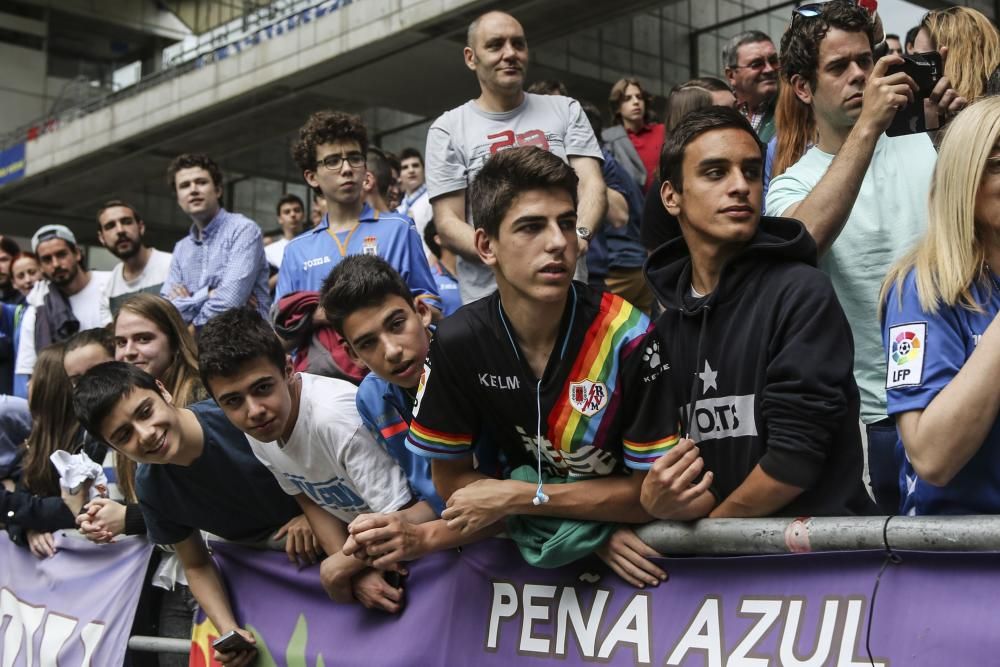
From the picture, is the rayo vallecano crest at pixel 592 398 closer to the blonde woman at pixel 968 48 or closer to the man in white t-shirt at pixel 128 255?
the blonde woman at pixel 968 48

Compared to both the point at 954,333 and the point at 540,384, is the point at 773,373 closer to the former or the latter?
the point at 954,333

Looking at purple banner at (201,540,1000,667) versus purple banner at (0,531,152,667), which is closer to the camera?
purple banner at (201,540,1000,667)

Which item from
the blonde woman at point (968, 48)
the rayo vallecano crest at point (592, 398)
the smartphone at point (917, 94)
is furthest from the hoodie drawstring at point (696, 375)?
the blonde woman at point (968, 48)

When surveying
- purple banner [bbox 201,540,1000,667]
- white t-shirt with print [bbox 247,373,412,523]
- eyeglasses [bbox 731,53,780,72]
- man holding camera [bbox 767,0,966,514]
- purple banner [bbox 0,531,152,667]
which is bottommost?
purple banner [bbox 0,531,152,667]

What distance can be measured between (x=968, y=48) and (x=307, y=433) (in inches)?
96.1

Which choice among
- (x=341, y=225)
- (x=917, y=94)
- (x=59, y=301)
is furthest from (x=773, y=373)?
(x=59, y=301)

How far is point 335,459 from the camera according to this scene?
12.5 feet

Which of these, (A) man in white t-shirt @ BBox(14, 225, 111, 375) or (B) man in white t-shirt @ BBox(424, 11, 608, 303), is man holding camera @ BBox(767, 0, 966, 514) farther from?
(A) man in white t-shirt @ BBox(14, 225, 111, 375)

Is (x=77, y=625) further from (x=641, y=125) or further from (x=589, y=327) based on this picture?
(x=641, y=125)

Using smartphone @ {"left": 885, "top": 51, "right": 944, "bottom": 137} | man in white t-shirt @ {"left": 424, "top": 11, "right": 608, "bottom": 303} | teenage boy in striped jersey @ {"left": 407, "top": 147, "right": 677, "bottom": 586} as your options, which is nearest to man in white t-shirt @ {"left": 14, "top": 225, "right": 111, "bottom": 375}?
man in white t-shirt @ {"left": 424, "top": 11, "right": 608, "bottom": 303}

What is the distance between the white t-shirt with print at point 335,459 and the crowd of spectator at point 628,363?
0.01 meters

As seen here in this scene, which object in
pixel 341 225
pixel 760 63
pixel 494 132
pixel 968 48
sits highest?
pixel 760 63

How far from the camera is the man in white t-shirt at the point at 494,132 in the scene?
5.22 meters

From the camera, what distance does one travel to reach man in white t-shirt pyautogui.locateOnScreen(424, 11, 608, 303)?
5.22 meters
